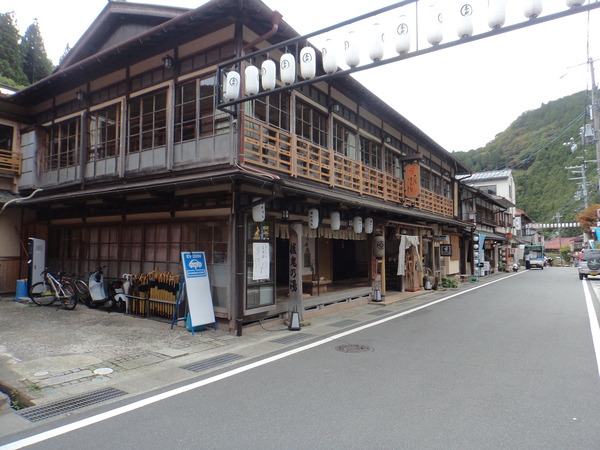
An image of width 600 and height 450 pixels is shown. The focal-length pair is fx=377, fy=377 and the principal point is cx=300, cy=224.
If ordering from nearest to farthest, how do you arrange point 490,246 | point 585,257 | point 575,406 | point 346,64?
point 575,406 < point 346,64 < point 585,257 < point 490,246

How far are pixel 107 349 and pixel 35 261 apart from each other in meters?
→ 8.05

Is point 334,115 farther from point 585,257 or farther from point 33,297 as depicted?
point 585,257

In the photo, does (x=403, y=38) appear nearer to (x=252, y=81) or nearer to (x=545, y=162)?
(x=252, y=81)

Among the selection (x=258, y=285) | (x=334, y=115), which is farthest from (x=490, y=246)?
(x=258, y=285)

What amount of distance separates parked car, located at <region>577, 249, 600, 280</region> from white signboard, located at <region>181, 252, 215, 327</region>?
30716 millimetres

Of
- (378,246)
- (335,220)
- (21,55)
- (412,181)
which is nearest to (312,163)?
(335,220)

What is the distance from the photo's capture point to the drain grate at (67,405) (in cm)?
496

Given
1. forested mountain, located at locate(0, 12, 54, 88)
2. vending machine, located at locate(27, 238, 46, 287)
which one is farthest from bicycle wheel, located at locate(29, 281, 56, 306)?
forested mountain, located at locate(0, 12, 54, 88)

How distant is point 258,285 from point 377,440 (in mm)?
6442

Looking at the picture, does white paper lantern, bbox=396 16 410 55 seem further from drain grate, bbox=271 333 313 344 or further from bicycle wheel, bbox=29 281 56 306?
bicycle wheel, bbox=29 281 56 306

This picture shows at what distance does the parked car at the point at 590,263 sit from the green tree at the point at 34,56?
→ 50410 mm

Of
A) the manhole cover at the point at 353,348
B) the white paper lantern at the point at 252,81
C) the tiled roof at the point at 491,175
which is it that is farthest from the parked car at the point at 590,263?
the white paper lantern at the point at 252,81

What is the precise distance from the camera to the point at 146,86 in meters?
11.8

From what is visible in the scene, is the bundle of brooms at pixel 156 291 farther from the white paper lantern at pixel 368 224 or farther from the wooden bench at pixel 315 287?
the white paper lantern at pixel 368 224
